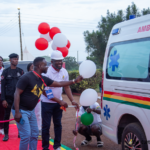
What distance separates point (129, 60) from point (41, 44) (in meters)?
3.10

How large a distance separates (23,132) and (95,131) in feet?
5.40

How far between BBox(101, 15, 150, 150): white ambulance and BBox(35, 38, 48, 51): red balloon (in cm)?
241

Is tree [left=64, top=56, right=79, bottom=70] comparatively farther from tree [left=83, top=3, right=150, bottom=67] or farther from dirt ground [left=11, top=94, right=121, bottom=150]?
dirt ground [left=11, top=94, right=121, bottom=150]

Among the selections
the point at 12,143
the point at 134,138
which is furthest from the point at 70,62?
the point at 134,138

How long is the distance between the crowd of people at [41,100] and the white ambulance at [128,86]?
58cm

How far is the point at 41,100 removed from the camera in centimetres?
447

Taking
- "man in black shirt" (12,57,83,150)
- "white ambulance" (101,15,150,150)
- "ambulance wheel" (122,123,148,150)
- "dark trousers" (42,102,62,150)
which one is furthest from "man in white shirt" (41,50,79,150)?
"ambulance wheel" (122,123,148,150)

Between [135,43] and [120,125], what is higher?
[135,43]

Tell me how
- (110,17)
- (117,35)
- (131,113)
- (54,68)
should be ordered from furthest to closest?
(110,17) < (54,68) < (117,35) < (131,113)

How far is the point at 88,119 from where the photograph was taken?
4469 mm

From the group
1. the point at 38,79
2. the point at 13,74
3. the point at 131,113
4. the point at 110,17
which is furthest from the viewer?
the point at 110,17

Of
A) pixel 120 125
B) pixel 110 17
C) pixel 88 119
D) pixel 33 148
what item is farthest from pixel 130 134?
pixel 110 17

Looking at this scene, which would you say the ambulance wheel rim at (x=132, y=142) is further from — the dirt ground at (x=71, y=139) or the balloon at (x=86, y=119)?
the dirt ground at (x=71, y=139)

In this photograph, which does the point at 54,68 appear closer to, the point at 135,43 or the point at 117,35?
the point at 117,35
